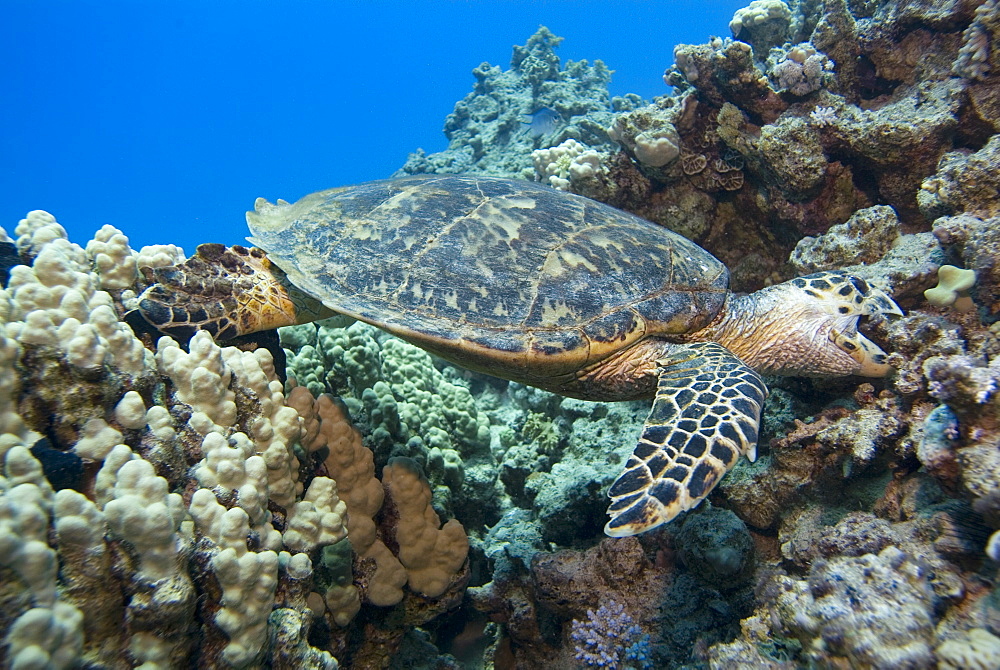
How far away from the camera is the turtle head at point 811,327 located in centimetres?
285

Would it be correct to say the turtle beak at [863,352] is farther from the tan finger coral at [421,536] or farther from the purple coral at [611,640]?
the tan finger coral at [421,536]

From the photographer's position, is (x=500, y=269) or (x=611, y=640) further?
(x=500, y=269)

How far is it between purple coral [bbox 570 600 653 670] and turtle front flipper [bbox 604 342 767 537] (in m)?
1.11

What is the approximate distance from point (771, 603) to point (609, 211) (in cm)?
299

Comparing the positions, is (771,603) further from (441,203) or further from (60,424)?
(441,203)

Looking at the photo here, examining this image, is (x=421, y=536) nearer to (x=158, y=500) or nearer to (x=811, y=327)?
(x=158, y=500)

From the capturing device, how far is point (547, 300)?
3.06 m

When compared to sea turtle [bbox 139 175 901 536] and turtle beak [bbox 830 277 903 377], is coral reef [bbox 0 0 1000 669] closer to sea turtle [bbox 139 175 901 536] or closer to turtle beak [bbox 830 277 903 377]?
turtle beak [bbox 830 277 903 377]

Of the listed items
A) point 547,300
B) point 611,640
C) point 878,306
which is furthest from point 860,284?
point 611,640

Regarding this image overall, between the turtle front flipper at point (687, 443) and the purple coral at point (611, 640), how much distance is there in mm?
1109

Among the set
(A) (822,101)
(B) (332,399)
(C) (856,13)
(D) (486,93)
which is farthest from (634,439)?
(D) (486,93)

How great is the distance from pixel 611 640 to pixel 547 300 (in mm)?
2196

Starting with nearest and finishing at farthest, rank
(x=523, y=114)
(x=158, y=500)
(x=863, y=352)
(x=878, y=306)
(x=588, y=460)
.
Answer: (x=158, y=500) → (x=863, y=352) → (x=878, y=306) → (x=588, y=460) → (x=523, y=114)

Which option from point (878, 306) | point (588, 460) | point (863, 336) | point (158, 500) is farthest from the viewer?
point (588, 460)
